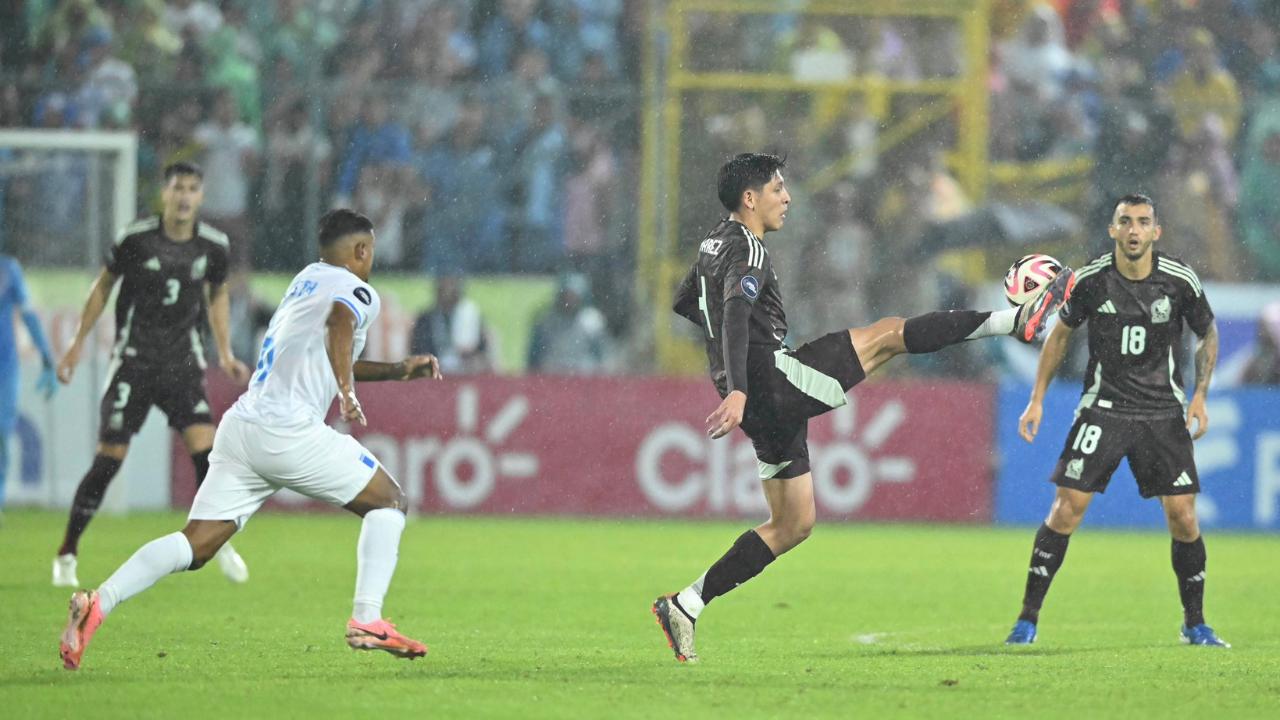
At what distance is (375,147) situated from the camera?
59.4ft

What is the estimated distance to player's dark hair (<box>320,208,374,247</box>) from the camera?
7199 mm

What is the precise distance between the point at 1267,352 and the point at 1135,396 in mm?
8545

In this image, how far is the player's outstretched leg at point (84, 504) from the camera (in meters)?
10.5

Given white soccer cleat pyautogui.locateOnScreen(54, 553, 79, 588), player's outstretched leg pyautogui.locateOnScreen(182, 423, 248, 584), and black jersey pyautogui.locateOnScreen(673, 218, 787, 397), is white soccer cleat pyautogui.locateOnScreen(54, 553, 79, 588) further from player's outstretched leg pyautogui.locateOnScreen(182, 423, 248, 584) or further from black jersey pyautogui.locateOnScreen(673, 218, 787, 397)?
black jersey pyautogui.locateOnScreen(673, 218, 787, 397)

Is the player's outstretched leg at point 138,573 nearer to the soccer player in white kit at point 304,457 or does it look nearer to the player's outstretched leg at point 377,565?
the soccer player in white kit at point 304,457

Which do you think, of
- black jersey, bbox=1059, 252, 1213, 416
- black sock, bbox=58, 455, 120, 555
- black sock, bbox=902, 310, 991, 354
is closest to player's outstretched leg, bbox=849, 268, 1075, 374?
black sock, bbox=902, 310, 991, 354

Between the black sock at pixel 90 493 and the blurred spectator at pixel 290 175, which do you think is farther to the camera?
the blurred spectator at pixel 290 175

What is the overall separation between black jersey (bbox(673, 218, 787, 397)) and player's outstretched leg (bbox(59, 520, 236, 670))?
2.02m

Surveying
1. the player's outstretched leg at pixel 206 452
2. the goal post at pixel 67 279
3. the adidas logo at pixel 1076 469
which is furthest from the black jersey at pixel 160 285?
the goal post at pixel 67 279

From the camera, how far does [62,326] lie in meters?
16.6

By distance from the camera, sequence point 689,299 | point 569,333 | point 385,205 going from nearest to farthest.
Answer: point 689,299 < point 569,333 < point 385,205

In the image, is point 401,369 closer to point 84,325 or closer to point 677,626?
point 677,626

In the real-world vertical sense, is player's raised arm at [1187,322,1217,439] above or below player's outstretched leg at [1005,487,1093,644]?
above

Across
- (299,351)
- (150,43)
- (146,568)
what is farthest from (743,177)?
(150,43)
